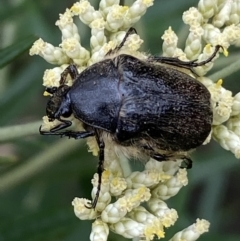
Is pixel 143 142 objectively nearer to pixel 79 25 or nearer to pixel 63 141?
pixel 63 141

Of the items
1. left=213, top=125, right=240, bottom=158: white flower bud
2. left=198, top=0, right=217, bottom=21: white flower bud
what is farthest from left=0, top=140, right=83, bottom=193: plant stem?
left=198, top=0, right=217, bottom=21: white flower bud

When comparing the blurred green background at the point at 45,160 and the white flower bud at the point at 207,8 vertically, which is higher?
the white flower bud at the point at 207,8

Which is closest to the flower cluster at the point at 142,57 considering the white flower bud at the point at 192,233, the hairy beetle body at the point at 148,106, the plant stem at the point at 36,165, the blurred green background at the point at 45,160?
the white flower bud at the point at 192,233

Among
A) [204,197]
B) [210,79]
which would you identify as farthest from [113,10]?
[204,197]

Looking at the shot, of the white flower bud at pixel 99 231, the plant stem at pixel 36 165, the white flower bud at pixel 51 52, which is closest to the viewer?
the white flower bud at pixel 99 231

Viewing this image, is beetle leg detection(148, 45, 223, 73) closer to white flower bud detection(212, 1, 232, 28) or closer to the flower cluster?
the flower cluster

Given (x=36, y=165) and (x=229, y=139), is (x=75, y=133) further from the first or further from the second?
(x=229, y=139)

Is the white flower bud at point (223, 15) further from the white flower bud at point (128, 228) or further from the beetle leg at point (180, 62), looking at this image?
the white flower bud at point (128, 228)
